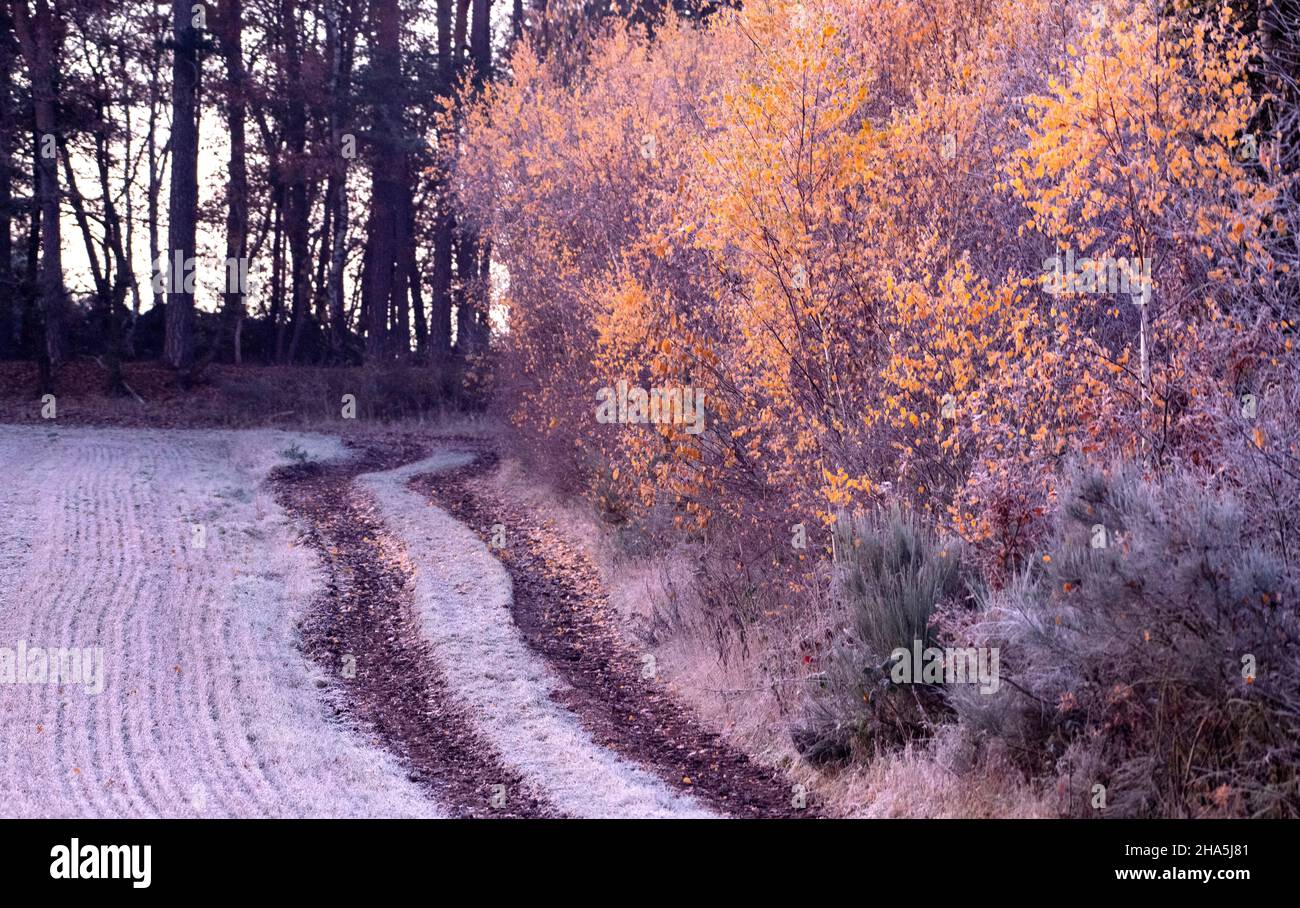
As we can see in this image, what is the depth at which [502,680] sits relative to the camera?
10.1m

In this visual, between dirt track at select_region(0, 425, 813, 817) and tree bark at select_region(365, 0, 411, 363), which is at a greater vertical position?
tree bark at select_region(365, 0, 411, 363)

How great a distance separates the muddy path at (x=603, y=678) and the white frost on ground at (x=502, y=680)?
0.58 feet

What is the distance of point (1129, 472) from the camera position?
22.0 feet

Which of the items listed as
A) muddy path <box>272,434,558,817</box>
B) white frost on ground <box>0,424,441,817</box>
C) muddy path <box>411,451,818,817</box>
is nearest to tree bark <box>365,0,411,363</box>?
white frost on ground <box>0,424,441,817</box>

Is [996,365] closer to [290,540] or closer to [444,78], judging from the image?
[290,540]

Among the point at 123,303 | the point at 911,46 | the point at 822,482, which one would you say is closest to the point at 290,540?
the point at 822,482

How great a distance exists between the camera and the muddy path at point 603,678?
25.5ft

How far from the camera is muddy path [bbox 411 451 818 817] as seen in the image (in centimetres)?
777

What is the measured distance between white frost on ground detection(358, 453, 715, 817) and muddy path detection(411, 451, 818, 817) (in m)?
0.18

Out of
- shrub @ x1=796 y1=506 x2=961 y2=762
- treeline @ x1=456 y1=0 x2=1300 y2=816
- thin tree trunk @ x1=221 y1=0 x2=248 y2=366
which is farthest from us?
thin tree trunk @ x1=221 y1=0 x2=248 y2=366

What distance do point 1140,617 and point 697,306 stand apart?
6.52 metres

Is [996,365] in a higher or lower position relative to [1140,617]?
higher

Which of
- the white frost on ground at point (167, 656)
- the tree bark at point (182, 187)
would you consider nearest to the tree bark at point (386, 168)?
the tree bark at point (182, 187)

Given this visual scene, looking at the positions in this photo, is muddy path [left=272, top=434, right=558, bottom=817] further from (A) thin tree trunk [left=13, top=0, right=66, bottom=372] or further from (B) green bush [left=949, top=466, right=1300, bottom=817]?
(A) thin tree trunk [left=13, top=0, right=66, bottom=372]
